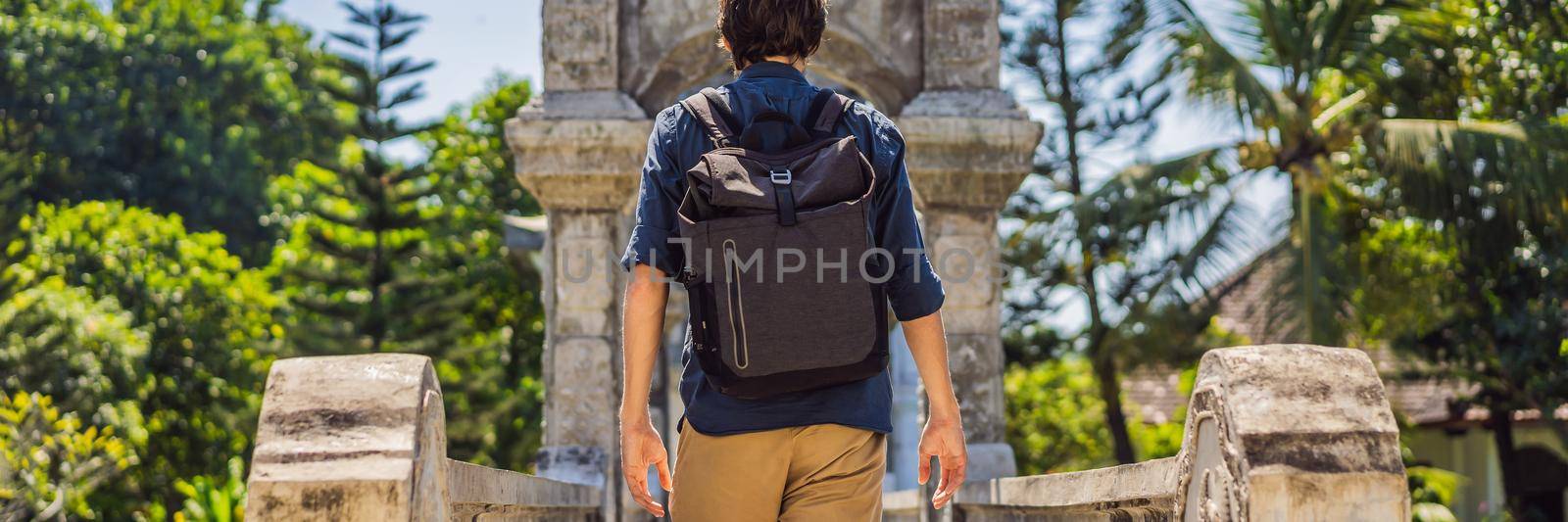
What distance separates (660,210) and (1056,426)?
16.9 m

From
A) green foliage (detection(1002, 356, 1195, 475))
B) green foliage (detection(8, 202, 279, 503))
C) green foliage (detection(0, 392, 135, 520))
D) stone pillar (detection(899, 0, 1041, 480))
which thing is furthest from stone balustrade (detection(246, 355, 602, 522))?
green foliage (detection(8, 202, 279, 503))

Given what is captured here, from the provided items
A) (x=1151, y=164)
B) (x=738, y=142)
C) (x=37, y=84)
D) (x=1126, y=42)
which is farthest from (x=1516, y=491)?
(x=37, y=84)

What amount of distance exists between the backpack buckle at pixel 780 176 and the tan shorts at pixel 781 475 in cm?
44

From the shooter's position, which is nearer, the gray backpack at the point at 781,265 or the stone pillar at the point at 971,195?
the gray backpack at the point at 781,265

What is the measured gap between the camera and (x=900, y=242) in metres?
2.85

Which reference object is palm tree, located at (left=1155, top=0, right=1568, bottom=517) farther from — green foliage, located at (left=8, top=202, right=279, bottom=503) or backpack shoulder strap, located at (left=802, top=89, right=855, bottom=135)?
green foliage, located at (left=8, top=202, right=279, bottom=503)

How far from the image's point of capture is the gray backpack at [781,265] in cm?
263

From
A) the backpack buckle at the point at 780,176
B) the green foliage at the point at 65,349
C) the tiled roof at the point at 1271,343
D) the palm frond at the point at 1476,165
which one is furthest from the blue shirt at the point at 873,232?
the green foliage at the point at 65,349

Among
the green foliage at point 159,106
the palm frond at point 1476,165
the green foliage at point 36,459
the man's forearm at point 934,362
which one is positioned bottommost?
the green foliage at point 36,459

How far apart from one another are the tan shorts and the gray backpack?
10 cm

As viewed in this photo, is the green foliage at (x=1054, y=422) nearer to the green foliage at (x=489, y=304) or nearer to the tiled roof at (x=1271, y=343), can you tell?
the tiled roof at (x=1271, y=343)

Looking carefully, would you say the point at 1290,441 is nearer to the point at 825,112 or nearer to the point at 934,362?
the point at 934,362

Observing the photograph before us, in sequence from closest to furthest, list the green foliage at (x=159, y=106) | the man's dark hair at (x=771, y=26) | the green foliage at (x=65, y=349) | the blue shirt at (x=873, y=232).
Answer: the blue shirt at (x=873, y=232)
the man's dark hair at (x=771, y=26)
the green foliage at (x=65, y=349)
the green foliage at (x=159, y=106)

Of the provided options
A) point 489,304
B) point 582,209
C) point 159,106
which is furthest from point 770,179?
point 159,106
